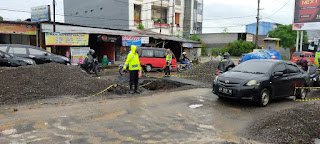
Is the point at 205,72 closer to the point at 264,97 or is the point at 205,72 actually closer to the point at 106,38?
the point at 264,97

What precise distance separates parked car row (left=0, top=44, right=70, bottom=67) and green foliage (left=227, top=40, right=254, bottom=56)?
34.2m

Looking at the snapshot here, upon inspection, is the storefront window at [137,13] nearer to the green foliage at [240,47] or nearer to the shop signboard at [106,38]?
the shop signboard at [106,38]

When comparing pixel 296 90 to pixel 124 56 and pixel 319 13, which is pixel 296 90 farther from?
pixel 319 13

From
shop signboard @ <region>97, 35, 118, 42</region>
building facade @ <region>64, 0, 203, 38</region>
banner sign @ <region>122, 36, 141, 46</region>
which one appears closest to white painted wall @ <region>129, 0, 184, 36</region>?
building facade @ <region>64, 0, 203, 38</region>

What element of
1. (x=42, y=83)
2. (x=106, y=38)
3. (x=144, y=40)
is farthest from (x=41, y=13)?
(x=42, y=83)

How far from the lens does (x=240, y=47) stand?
41656 millimetres

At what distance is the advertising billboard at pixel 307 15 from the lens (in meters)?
27.6

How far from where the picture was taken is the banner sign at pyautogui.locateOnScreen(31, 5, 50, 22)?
21031 mm

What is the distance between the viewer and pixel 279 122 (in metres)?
5.03

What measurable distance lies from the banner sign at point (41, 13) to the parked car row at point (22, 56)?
875 cm

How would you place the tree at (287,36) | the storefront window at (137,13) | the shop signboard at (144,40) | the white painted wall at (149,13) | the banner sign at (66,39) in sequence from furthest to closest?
the tree at (287,36) < the storefront window at (137,13) < the white painted wall at (149,13) < the shop signboard at (144,40) < the banner sign at (66,39)

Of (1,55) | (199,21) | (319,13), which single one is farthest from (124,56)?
(199,21)

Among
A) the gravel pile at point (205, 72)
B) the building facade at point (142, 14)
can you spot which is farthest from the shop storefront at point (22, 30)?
the building facade at point (142, 14)

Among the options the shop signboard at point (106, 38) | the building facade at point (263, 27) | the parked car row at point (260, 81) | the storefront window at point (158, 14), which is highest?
the building facade at point (263, 27)
